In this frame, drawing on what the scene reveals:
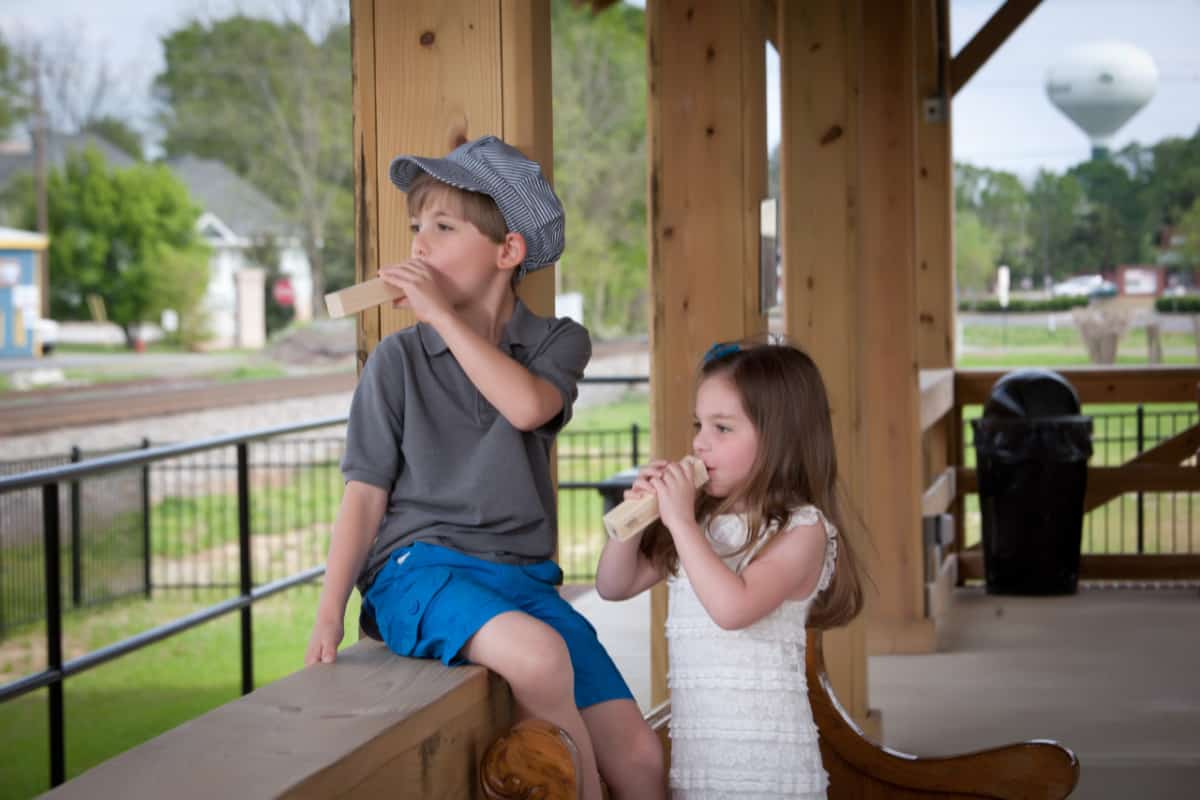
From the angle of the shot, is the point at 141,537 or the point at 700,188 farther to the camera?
the point at 141,537

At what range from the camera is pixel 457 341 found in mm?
1761

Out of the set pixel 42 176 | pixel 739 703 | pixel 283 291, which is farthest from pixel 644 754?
pixel 283 291

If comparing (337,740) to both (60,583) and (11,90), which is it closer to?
(60,583)

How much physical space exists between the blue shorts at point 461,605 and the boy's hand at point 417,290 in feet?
0.95

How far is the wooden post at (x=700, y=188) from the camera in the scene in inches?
123

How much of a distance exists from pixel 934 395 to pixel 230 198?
83.0 feet

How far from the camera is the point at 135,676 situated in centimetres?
965

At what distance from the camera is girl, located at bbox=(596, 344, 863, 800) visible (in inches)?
77.8

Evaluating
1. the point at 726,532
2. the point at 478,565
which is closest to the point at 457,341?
the point at 478,565

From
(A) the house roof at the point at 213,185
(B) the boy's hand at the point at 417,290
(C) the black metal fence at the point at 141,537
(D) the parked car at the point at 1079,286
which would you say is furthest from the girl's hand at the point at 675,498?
(A) the house roof at the point at 213,185

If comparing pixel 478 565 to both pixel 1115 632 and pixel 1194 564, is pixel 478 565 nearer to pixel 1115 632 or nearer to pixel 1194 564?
pixel 1115 632

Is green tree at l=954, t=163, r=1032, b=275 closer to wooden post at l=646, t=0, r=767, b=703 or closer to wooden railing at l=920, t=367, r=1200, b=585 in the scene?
wooden railing at l=920, t=367, r=1200, b=585

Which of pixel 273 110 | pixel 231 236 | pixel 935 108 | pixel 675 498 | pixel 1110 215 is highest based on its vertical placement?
pixel 273 110

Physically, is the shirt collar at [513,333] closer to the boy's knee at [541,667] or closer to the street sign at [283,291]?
the boy's knee at [541,667]
